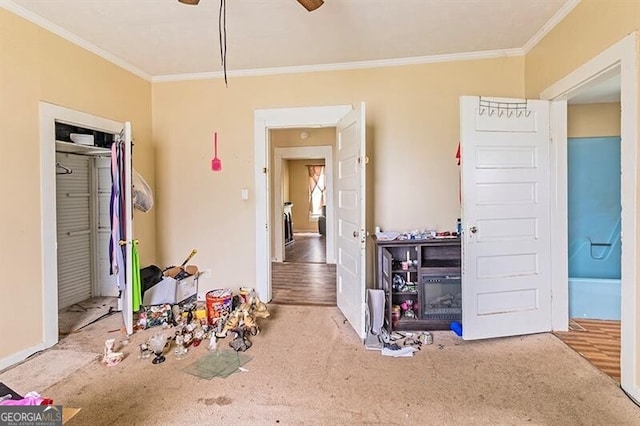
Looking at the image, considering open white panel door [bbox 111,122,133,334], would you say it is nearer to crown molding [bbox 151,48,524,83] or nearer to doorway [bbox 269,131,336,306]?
crown molding [bbox 151,48,524,83]

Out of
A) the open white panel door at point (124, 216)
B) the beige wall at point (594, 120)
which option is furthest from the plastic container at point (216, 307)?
the beige wall at point (594, 120)

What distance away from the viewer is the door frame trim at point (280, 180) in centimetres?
669

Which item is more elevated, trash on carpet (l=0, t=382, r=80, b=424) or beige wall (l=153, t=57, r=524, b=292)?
beige wall (l=153, t=57, r=524, b=292)

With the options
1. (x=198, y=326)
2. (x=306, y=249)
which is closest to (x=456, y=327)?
(x=198, y=326)

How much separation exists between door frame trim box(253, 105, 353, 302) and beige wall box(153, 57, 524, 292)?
0.07 meters

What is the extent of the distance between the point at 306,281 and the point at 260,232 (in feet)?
4.77

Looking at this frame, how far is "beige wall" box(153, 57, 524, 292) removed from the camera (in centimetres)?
373

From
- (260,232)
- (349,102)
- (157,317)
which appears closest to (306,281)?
(260,232)

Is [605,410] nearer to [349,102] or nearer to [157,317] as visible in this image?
[349,102]

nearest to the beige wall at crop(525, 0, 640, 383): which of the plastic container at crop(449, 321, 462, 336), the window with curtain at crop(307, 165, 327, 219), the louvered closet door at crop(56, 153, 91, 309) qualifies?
the plastic container at crop(449, 321, 462, 336)

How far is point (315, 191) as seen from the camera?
12.1 meters

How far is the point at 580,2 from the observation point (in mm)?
2584

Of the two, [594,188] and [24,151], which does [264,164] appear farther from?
[594,188]

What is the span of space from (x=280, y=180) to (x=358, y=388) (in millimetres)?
4998
